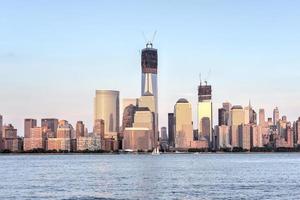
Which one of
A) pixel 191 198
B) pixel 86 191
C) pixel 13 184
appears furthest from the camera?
pixel 13 184

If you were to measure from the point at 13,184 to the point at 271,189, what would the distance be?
4496 cm

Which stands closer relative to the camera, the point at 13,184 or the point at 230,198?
the point at 230,198

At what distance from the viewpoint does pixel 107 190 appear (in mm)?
96562

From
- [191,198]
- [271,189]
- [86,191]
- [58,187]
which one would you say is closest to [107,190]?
[86,191]

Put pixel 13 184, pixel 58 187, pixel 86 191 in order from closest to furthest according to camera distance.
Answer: pixel 86 191 < pixel 58 187 < pixel 13 184

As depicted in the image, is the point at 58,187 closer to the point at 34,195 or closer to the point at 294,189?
the point at 34,195

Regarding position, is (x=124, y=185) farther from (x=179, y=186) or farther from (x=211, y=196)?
(x=211, y=196)

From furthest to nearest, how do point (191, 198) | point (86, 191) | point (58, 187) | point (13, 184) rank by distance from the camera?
1. point (13, 184)
2. point (58, 187)
3. point (86, 191)
4. point (191, 198)

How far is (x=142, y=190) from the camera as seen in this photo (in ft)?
318

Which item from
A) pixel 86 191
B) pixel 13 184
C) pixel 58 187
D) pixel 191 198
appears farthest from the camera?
pixel 13 184

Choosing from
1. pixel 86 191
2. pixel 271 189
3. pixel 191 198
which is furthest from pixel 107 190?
pixel 271 189

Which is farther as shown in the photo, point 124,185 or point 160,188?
point 124,185

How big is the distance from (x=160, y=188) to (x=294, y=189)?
21.0m

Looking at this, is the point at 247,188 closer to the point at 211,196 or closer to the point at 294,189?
the point at 294,189
